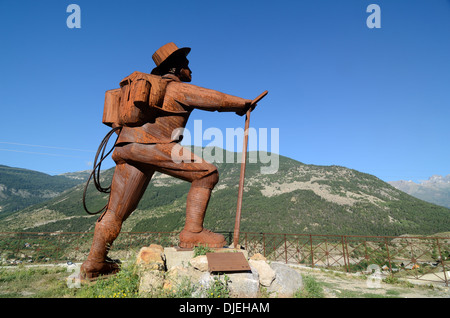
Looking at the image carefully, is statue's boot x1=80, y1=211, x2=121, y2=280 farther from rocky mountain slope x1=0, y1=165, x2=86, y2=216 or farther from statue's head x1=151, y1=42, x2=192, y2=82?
rocky mountain slope x1=0, y1=165, x2=86, y2=216

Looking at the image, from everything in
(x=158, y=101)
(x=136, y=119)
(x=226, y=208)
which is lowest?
(x=226, y=208)

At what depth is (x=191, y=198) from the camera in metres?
3.68

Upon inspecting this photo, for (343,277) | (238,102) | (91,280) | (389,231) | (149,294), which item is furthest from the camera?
(389,231)

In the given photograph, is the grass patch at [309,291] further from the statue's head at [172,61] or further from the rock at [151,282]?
the statue's head at [172,61]

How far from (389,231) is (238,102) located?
3373cm

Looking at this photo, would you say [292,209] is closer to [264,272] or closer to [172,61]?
[264,272]

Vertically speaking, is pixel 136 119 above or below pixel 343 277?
above

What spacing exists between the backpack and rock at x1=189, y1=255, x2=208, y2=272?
2.17 meters

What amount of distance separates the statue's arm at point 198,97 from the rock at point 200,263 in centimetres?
222

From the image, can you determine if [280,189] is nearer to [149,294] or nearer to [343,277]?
[343,277]

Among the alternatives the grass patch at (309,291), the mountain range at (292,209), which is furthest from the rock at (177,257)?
the mountain range at (292,209)

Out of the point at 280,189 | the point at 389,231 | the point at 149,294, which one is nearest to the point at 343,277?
the point at 149,294

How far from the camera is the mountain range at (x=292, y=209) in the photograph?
3080cm

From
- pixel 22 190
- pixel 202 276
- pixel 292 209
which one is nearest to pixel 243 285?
pixel 202 276
